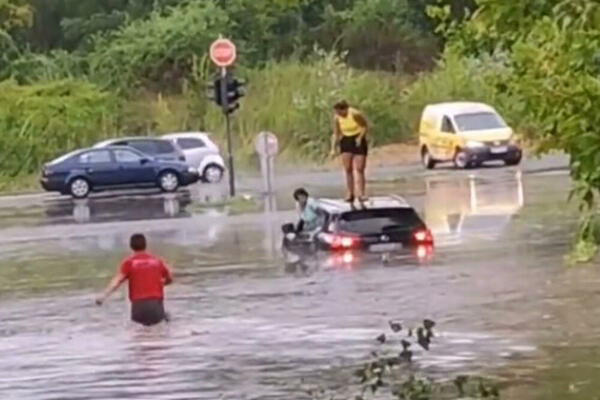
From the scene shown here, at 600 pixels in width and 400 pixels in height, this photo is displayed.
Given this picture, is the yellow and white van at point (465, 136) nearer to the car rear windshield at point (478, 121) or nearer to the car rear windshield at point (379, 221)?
the car rear windshield at point (478, 121)

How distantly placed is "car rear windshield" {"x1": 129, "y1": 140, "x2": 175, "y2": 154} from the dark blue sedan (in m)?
0.69

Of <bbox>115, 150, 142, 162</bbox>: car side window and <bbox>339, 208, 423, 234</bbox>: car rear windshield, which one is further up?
<bbox>115, 150, 142, 162</bbox>: car side window


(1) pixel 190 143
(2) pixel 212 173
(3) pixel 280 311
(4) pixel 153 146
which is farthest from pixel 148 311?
(1) pixel 190 143

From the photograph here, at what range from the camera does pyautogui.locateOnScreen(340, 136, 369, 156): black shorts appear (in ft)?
103

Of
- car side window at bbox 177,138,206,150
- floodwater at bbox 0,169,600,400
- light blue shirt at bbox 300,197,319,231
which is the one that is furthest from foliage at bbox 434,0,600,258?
car side window at bbox 177,138,206,150

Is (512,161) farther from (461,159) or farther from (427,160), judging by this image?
(427,160)

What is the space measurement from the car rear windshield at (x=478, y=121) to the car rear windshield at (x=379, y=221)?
24781 mm

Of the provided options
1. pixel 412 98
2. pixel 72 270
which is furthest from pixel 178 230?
pixel 412 98

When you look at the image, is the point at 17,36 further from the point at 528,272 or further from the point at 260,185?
the point at 528,272

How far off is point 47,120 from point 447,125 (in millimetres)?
14114

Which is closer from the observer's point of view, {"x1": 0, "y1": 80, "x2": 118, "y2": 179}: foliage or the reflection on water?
the reflection on water

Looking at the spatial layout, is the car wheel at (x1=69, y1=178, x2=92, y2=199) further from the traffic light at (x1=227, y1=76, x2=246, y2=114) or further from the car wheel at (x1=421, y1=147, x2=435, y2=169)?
the car wheel at (x1=421, y1=147, x2=435, y2=169)

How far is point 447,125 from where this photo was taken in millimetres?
54719

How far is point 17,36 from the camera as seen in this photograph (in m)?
73.8
